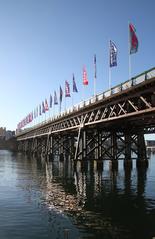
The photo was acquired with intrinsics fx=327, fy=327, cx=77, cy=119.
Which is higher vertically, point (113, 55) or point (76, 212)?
point (113, 55)

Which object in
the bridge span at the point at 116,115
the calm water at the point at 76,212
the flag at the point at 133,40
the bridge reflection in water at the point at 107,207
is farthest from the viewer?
the flag at the point at 133,40

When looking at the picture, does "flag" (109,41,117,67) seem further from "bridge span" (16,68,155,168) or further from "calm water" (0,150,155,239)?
"calm water" (0,150,155,239)

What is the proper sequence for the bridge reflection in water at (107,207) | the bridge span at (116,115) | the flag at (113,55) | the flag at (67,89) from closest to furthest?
the bridge reflection in water at (107,207) < the bridge span at (116,115) < the flag at (113,55) < the flag at (67,89)

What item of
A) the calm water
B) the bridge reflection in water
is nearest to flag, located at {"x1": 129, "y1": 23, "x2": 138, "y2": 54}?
the bridge reflection in water

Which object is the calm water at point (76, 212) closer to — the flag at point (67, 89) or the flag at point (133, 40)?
the flag at point (133, 40)

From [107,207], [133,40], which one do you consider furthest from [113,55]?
[107,207]

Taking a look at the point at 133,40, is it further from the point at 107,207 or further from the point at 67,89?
the point at 67,89

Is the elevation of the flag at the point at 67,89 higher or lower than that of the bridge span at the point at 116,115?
higher

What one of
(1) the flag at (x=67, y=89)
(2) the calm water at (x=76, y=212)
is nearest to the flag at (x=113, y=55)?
(2) the calm water at (x=76, y=212)

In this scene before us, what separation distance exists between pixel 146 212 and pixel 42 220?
6909mm

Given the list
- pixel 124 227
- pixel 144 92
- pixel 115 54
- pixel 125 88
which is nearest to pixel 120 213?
pixel 124 227

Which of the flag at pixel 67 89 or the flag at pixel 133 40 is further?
the flag at pixel 67 89

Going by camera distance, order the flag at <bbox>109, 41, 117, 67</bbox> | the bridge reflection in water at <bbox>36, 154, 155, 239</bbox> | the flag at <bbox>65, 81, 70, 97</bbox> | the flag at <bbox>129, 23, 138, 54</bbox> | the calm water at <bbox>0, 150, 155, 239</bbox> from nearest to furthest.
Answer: the calm water at <bbox>0, 150, 155, 239</bbox>, the bridge reflection in water at <bbox>36, 154, 155, 239</bbox>, the flag at <bbox>129, 23, 138, 54</bbox>, the flag at <bbox>109, 41, 117, 67</bbox>, the flag at <bbox>65, 81, 70, 97</bbox>

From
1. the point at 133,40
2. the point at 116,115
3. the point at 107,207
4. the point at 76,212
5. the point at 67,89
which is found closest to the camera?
the point at 76,212
